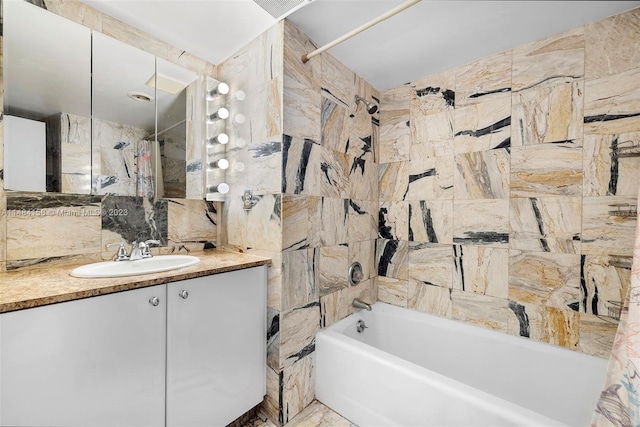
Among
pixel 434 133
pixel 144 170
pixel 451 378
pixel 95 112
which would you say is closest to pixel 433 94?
pixel 434 133

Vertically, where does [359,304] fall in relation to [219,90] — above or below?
below

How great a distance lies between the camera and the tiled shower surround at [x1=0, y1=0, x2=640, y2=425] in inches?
57.0

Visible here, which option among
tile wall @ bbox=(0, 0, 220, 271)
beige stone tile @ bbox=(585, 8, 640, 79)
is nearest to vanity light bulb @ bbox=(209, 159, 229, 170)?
tile wall @ bbox=(0, 0, 220, 271)

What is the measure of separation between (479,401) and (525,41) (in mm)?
2029

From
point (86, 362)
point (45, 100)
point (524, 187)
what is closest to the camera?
point (86, 362)

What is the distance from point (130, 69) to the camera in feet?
5.17

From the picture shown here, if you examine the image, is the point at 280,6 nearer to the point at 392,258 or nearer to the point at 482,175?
the point at 482,175

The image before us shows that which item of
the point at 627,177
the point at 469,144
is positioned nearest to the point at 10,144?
the point at 469,144

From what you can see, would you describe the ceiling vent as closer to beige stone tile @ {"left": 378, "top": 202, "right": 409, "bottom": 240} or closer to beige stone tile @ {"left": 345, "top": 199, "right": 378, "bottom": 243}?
beige stone tile @ {"left": 345, "top": 199, "right": 378, "bottom": 243}

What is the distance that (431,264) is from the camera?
6.81 feet

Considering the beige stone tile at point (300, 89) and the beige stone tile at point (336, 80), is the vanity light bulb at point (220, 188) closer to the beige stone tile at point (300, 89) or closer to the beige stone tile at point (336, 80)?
the beige stone tile at point (300, 89)

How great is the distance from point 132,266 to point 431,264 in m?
1.99

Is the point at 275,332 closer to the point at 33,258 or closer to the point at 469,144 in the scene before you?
the point at 33,258

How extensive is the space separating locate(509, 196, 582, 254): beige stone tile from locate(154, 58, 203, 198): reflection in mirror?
212 cm
